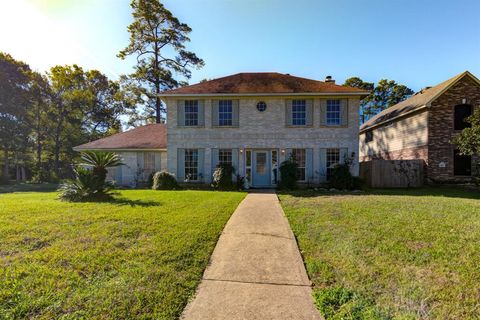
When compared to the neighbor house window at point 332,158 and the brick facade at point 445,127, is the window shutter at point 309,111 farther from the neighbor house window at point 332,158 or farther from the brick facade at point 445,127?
the brick facade at point 445,127

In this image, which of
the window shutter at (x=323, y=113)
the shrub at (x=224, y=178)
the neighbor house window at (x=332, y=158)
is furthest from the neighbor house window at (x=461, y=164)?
the shrub at (x=224, y=178)

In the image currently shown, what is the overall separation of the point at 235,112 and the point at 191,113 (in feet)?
9.01

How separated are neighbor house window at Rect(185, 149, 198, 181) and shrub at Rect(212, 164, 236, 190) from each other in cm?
163

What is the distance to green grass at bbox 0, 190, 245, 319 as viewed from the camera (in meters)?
2.69

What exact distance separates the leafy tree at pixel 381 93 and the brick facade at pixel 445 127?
903 inches

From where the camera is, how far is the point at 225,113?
573 inches

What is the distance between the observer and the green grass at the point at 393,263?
2.71 metres

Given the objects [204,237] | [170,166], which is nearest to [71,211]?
[204,237]

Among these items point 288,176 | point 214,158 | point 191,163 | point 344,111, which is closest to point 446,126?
point 344,111

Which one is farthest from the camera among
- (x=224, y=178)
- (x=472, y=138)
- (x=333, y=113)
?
(x=333, y=113)

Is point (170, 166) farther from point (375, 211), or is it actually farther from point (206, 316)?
point (206, 316)

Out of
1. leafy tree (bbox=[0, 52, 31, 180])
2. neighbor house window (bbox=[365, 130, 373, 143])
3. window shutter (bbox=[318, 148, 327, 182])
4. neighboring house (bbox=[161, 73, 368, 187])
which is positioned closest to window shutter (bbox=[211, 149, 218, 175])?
neighboring house (bbox=[161, 73, 368, 187])

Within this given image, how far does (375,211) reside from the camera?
7230mm

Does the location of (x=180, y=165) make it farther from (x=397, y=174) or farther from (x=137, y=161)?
(x=397, y=174)
